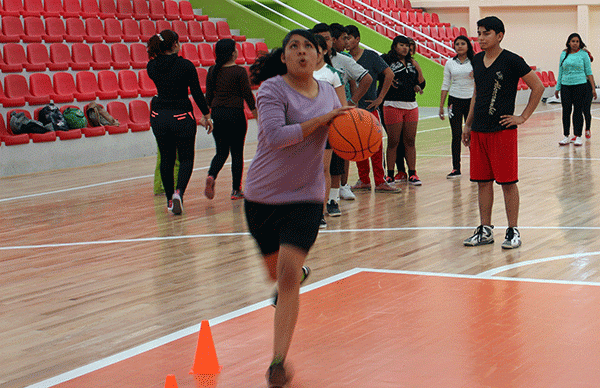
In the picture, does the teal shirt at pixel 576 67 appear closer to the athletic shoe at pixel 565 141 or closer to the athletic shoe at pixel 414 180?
the athletic shoe at pixel 565 141

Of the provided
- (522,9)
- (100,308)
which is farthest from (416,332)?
(522,9)

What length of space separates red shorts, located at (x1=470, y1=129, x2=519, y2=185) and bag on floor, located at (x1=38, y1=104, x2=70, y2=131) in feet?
25.7

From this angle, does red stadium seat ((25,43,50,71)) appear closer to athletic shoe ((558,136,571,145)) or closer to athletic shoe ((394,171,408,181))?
athletic shoe ((394,171,408,181))

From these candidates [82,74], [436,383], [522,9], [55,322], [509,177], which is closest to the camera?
[436,383]

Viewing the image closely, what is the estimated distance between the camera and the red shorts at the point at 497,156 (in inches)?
210

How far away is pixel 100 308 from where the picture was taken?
14.4 ft

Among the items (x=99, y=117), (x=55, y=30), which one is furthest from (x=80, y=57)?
(x=99, y=117)

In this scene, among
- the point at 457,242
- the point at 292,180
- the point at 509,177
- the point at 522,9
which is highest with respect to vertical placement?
the point at 522,9

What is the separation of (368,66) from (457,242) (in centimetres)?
259

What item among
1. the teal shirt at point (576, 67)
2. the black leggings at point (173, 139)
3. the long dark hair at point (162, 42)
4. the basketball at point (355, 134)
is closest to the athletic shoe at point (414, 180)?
the black leggings at point (173, 139)

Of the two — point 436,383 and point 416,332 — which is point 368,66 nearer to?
point 416,332

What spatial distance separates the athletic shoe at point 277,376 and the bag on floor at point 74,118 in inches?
376

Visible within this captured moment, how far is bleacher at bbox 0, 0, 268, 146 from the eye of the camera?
1180 centimetres

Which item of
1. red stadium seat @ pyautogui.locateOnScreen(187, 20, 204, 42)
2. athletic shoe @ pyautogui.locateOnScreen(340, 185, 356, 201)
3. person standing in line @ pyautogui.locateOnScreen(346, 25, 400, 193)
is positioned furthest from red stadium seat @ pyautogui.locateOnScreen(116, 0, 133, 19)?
athletic shoe @ pyautogui.locateOnScreen(340, 185, 356, 201)
